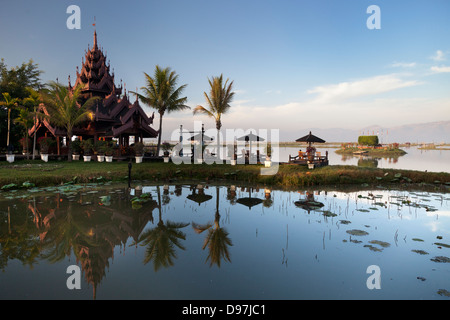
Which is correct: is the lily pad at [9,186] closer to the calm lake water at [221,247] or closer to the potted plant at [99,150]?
the calm lake water at [221,247]

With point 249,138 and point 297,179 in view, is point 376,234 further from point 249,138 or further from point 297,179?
point 249,138

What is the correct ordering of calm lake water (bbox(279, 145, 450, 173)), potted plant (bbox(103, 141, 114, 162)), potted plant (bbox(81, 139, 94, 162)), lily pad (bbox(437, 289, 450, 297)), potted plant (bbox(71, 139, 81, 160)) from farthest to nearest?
calm lake water (bbox(279, 145, 450, 173)) < potted plant (bbox(71, 139, 81, 160)) < potted plant (bbox(81, 139, 94, 162)) < potted plant (bbox(103, 141, 114, 162)) < lily pad (bbox(437, 289, 450, 297))

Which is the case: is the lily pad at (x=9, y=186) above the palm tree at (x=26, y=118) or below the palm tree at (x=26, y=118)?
below

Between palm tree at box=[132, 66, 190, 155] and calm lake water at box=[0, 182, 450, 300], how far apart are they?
672 inches

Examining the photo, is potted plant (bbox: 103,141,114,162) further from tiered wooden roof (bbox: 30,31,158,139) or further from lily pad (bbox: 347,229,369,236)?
lily pad (bbox: 347,229,369,236)

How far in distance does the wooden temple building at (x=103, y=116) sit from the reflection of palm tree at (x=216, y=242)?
18.5 metres

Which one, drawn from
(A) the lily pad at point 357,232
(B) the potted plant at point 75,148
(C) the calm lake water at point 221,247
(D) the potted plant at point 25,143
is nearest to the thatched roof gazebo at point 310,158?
(C) the calm lake water at point 221,247

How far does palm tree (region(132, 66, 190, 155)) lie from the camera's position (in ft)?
84.8

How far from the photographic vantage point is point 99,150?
22875 mm

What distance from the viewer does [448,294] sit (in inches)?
167

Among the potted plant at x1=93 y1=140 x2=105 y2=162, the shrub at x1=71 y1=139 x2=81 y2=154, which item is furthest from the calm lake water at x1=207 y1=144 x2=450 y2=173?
the shrub at x1=71 y1=139 x2=81 y2=154

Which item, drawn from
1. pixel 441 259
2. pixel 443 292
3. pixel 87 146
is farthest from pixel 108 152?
pixel 443 292

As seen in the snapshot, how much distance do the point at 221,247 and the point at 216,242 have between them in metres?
0.35

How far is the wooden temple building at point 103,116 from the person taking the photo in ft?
77.4
